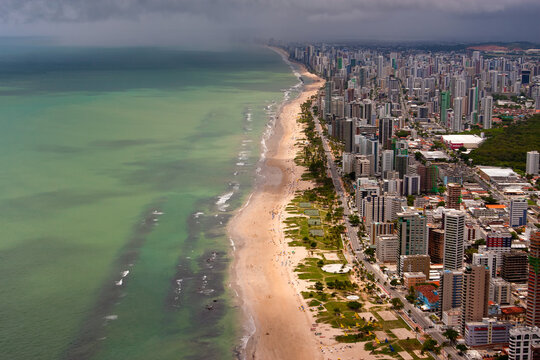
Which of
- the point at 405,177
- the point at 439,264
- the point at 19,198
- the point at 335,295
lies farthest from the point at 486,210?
the point at 19,198

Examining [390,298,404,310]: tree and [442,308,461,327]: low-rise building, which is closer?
[442,308,461,327]: low-rise building

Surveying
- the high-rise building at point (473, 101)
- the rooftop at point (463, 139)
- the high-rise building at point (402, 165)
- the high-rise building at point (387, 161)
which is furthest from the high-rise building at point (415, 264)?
the high-rise building at point (473, 101)

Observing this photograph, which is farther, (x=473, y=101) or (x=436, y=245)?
(x=473, y=101)

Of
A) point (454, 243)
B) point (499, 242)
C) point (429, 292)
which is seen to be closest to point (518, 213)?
point (499, 242)

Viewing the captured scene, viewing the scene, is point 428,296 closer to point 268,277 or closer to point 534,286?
point 534,286

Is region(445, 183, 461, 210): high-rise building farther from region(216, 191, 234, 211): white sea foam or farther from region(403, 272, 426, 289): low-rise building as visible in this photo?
region(216, 191, 234, 211): white sea foam

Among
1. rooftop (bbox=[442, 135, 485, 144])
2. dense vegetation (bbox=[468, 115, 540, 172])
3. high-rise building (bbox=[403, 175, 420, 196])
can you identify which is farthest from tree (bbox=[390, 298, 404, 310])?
rooftop (bbox=[442, 135, 485, 144])
